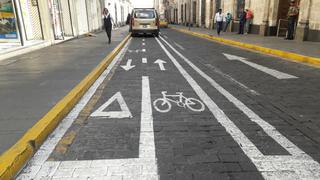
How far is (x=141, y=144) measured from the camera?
3875mm

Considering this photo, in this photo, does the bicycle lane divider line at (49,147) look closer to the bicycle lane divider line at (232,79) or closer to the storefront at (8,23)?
the bicycle lane divider line at (232,79)

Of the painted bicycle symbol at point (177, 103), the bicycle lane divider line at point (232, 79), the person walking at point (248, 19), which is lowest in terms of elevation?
the bicycle lane divider line at point (232, 79)

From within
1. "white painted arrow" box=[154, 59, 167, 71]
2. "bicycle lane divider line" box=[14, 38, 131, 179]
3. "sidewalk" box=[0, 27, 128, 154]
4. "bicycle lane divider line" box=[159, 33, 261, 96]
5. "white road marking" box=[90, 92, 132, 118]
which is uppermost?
"sidewalk" box=[0, 27, 128, 154]

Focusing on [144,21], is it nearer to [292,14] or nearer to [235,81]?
[292,14]

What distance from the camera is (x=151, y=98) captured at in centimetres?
605

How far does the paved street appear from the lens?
10.6 ft

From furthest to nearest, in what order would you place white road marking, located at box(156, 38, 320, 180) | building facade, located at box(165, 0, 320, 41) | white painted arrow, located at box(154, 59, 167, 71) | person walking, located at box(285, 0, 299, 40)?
1. person walking, located at box(285, 0, 299, 40)
2. building facade, located at box(165, 0, 320, 41)
3. white painted arrow, located at box(154, 59, 167, 71)
4. white road marking, located at box(156, 38, 320, 180)

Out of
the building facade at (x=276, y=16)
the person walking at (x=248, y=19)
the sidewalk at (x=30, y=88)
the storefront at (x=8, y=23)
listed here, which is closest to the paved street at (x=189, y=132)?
the sidewalk at (x=30, y=88)

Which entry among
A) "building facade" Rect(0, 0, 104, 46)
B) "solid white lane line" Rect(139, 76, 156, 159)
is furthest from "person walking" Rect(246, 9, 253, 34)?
"solid white lane line" Rect(139, 76, 156, 159)

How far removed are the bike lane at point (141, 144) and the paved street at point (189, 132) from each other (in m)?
0.01

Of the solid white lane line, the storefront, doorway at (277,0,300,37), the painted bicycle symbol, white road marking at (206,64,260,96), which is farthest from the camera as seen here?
doorway at (277,0,300,37)

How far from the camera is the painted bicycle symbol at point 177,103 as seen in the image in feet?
17.7

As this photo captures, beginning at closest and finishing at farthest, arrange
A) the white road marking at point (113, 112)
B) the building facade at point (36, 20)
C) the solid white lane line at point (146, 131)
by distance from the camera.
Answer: the solid white lane line at point (146, 131) → the white road marking at point (113, 112) → the building facade at point (36, 20)

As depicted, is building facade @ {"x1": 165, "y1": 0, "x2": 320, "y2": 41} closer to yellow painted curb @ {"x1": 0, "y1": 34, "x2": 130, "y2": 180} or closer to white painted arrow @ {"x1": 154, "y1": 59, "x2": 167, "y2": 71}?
white painted arrow @ {"x1": 154, "y1": 59, "x2": 167, "y2": 71}
